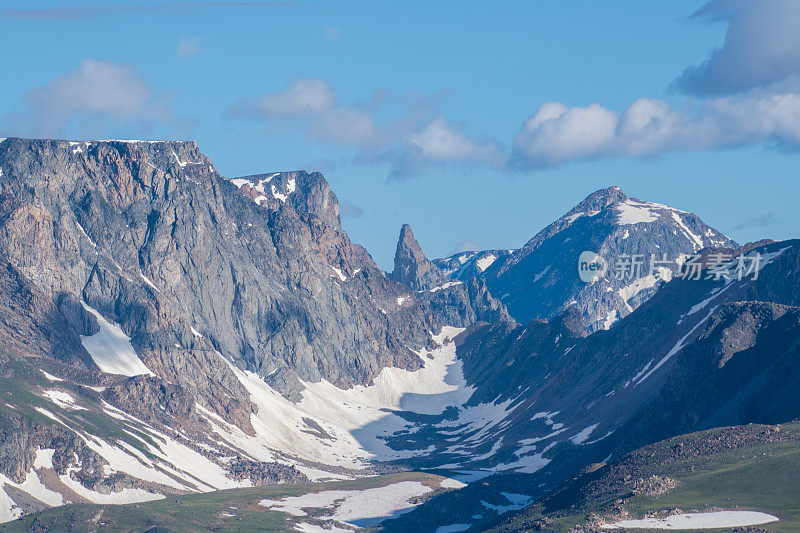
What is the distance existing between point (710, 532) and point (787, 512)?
14.6 metres

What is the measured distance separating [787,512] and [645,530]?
2134 cm

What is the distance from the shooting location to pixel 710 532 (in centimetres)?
19250

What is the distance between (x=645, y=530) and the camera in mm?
198875

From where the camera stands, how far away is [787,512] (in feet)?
653

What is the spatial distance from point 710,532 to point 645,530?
34.2 feet
